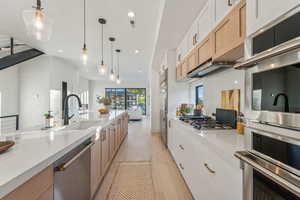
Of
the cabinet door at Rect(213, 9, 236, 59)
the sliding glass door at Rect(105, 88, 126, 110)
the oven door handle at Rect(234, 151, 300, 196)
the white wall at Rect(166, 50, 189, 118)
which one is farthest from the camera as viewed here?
the sliding glass door at Rect(105, 88, 126, 110)

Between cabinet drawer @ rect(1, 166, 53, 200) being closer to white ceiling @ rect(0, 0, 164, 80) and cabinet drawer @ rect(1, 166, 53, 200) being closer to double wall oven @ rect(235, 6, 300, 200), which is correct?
double wall oven @ rect(235, 6, 300, 200)

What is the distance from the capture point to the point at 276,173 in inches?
25.3

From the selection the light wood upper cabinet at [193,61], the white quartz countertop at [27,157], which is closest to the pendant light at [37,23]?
the white quartz countertop at [27,157]

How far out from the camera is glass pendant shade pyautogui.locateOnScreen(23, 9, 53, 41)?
1561mm

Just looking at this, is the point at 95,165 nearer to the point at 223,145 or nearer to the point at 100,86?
the point at 223,145

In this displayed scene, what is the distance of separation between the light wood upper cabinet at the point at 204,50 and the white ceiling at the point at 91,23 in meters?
0.92

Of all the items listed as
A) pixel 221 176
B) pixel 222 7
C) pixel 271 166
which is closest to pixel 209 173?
pixel 221 176

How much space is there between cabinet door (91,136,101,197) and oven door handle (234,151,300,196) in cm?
162

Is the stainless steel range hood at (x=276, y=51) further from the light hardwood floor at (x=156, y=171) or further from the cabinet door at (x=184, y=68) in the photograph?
the cabinet door at (x=184, y=68)

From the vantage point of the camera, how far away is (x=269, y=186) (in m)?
0.73

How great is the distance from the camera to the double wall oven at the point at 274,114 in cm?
62

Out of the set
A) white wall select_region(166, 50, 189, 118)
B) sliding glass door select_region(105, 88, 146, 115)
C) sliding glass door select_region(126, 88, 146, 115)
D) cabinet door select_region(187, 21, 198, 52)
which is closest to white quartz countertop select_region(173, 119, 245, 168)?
cabinet door select_region(187, 21, 198, 52)

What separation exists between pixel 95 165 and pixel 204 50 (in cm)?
217

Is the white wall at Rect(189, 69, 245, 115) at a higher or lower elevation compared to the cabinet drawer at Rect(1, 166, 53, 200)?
higher
